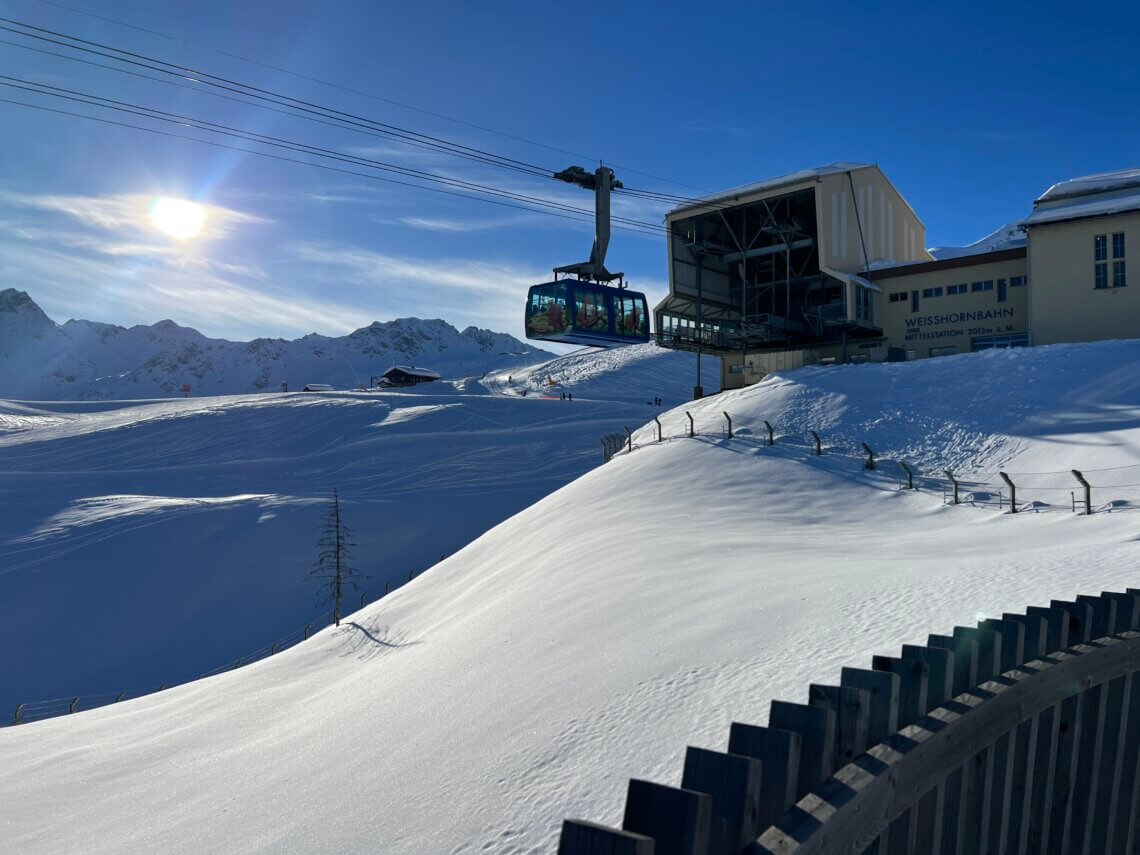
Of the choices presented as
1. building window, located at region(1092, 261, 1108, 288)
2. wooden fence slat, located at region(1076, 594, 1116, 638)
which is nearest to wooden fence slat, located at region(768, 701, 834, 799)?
wooden fence slat, located at region(1076, 594, 1116, 638)

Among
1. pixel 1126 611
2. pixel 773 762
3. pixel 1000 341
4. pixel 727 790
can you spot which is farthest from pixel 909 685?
pixel 1000 341

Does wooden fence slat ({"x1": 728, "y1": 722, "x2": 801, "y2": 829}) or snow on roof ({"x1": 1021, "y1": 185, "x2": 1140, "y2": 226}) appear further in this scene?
snow on roof ({"x1": 1021, "y1": 185, "x2": 1140, "y2": 226})

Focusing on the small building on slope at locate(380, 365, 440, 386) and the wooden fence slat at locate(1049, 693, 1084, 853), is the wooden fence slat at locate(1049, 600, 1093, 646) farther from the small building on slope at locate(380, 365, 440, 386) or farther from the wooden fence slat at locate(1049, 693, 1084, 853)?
the small building on slope at locate(380, 365, 440, 386)

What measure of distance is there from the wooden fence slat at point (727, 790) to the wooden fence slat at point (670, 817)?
0.07 meters

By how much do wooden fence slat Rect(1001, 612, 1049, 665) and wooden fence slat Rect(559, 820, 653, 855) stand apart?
7.73ft

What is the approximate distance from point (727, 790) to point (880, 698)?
31.9 inches

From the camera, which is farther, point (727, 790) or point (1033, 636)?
point (1033, 636)

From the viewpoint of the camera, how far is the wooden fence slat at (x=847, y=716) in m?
2.27

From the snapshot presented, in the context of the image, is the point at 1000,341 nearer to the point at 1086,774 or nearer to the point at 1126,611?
the point at 1126,611

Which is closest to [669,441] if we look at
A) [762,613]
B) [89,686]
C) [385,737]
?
[762,613]

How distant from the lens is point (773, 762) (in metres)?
1.96

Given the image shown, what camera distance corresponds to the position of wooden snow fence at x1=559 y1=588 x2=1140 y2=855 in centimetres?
183

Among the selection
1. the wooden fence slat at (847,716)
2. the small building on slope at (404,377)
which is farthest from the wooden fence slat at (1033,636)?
the small building on slope at (404,377)

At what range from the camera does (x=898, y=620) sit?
7.21 meters
